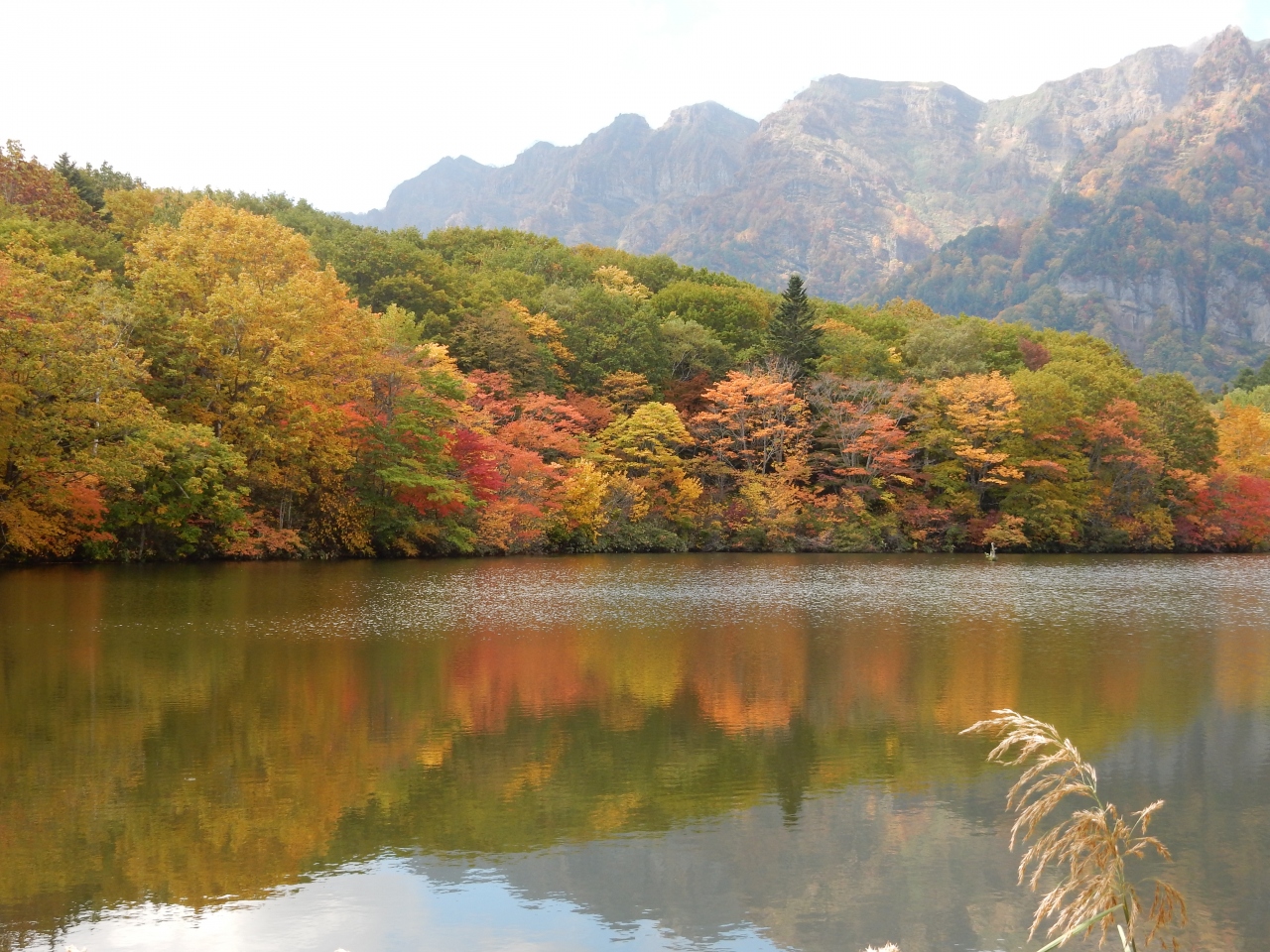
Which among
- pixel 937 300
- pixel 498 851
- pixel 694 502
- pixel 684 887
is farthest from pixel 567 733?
pixel 937 300

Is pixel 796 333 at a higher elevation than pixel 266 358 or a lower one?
higher

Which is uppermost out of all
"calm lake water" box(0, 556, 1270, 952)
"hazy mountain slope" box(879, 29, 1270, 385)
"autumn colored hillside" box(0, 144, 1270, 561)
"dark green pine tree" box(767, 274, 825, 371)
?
"hazy mountain slope" box(879, 29, 1270, 385)

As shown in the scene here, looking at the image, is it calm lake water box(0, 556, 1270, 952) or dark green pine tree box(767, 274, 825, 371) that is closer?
calm lake water box(0, 556, 1270, 952)

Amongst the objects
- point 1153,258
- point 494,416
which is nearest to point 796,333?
point 494,416

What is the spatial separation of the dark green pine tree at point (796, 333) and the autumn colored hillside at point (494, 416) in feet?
0.56

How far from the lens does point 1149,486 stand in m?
50.4

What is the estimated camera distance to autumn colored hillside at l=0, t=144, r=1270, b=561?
96.4 ft

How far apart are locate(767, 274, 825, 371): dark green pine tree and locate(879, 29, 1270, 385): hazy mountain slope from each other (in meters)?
113

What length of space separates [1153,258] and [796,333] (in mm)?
139058

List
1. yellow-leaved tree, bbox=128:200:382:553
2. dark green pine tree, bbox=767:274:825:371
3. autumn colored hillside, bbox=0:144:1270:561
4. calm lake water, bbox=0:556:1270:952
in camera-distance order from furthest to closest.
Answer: dark green pine tree, bbox=767:274:825:371 < yellow-leaved tree, bbox=128:200:382:553 < autumn colored hillside, bbox=0:144:1270:561 < calm lake water, bbox=0:556:1270:952

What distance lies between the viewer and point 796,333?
5078 centimetres

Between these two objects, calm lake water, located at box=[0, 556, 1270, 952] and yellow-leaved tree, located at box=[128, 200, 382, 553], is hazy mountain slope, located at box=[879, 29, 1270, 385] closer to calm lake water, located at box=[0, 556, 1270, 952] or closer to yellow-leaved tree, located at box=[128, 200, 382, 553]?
yellow-leaved tree, located at box=[128, 200, 382, 553]

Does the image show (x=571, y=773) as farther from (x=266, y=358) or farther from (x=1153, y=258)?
(x=1153, y=258)

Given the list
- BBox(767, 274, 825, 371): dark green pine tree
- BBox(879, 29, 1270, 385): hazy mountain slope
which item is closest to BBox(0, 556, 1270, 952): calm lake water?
BBox(767, 274, 825, 371): dark green pine tree
